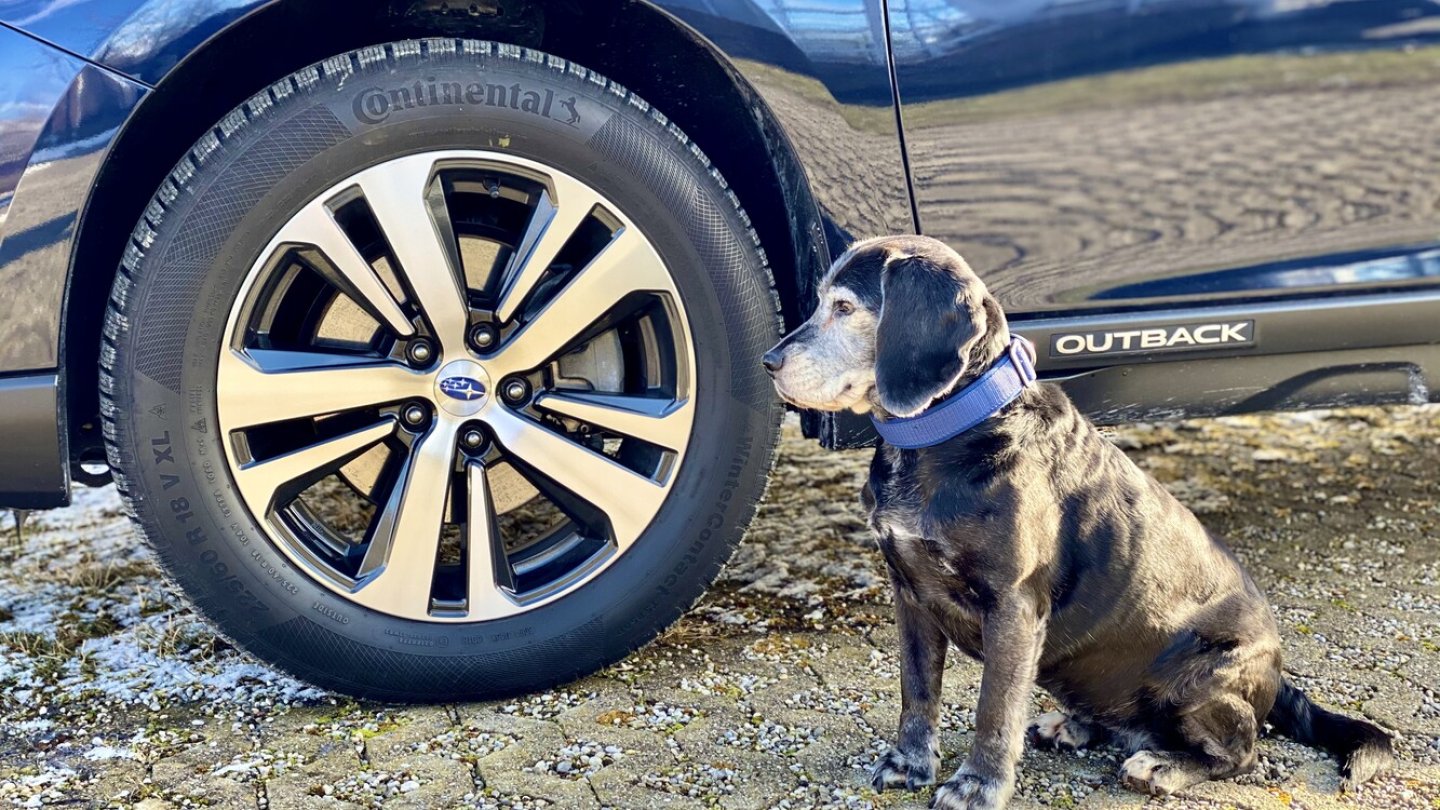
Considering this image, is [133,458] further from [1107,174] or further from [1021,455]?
[1107,174]

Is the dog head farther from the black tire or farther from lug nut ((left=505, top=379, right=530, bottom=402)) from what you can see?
lug nut ((left=505, top=379, right=530, bottom=402))

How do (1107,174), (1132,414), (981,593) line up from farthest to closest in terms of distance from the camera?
(1132,414), (1107,174), (981,593)

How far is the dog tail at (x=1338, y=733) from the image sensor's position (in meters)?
2.20

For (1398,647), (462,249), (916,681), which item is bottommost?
(1398,647)

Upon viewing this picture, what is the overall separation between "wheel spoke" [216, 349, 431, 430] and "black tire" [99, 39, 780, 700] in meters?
0.05

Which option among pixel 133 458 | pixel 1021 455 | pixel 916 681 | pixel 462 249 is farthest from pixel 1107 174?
pixel 133 458

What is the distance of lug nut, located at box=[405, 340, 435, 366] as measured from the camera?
242cm

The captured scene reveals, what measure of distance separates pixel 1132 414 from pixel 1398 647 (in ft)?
2.53

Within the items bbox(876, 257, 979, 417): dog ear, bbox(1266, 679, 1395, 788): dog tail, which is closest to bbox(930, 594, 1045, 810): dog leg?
bbox(876, 257, 979, 417): dog ear

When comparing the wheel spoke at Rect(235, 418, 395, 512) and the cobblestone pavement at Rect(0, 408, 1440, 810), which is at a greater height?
the wheel spoke at Rect(235, 418, 395, 512)

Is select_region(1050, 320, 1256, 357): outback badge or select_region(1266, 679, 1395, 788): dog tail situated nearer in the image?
select_region(1266, 679, 1395, 788): dog tail

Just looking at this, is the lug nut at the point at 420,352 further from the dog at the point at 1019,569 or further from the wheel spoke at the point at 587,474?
the dog at the point at 1019,569

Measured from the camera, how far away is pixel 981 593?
2146mm

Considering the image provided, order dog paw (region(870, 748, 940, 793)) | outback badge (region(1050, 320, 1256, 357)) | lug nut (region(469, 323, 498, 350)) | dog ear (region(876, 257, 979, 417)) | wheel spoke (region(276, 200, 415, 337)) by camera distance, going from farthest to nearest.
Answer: outback badge (region(1050, 320, 1256, 357))
lug nut (region(469, 323, 498, 350))
wheel spoke (region(276, 200, 415, 337))
dog paw (region(870, 748, 940, 793))
dog ear (region(876, 257, 979, 417))
